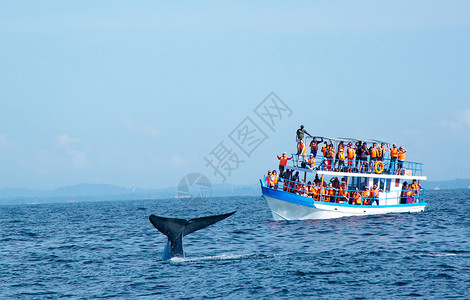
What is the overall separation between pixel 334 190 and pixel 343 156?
230cm

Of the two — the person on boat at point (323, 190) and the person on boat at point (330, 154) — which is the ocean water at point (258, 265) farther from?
the person on boat at point (330, 154)

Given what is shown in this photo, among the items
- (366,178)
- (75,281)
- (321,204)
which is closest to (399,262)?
(75,281)

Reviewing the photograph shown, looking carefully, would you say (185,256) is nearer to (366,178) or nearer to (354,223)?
(354,223)

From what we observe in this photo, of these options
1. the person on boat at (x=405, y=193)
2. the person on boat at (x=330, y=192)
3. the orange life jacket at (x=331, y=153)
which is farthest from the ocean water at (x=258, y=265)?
the person on boat at (x=405, y=193)

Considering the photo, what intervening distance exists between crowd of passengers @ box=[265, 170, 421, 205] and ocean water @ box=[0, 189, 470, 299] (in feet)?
11.2

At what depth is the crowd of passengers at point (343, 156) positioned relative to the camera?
35.0 m

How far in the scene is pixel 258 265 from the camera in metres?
19.8

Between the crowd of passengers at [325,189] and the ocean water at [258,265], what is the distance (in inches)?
135

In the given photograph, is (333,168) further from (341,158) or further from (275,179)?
(275,179)

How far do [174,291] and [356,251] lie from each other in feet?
30.6

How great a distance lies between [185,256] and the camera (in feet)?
72.1

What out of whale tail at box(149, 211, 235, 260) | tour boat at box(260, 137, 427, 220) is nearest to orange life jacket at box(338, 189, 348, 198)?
tour boat at box(260, 137, 427, 220)

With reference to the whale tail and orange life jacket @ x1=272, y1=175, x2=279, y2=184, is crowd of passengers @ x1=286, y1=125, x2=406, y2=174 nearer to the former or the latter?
orange life jacket @ x1=272, y1=175, x2=279, y2=184

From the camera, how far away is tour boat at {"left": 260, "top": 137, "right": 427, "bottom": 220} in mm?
34625
